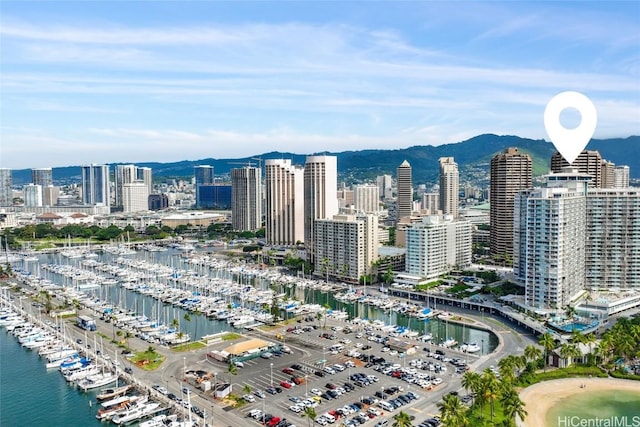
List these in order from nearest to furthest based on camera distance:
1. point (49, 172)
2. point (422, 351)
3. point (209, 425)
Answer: point (209, 425) → point (422, 351) → point (49, 172)

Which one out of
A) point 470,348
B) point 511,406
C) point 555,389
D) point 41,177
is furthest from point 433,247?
point 41,177

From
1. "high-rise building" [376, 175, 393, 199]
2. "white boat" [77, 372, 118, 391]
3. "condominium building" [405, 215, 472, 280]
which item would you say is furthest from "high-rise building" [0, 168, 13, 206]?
"white boat" [77, 372, 118, 391]

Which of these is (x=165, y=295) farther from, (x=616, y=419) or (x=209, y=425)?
(x=616, y=419)

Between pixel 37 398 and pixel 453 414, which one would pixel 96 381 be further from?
pixel 453 414

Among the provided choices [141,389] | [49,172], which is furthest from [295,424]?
[49,172]

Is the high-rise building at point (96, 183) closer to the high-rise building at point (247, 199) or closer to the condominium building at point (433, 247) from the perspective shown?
the high-rise building at point (247, 199)

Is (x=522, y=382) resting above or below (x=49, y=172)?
below
